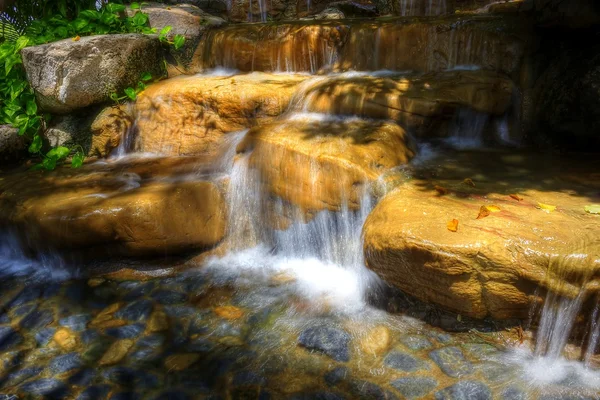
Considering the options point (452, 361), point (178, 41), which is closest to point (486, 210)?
point (452, 361)

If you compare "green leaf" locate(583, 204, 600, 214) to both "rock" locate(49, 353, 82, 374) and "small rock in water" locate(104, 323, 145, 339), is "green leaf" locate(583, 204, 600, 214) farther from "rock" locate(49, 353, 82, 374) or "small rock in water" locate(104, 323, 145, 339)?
"rock" locate(49, 353, 82, 374)

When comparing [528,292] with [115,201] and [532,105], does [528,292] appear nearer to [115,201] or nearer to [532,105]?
[532,105]

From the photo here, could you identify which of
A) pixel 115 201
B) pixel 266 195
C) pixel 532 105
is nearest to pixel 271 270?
pixel 266 195

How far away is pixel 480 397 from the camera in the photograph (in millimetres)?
2605

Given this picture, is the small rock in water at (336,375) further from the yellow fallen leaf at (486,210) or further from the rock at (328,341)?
the yellow fallen leaf at (486,210)

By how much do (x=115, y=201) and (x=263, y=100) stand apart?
1.97 meters

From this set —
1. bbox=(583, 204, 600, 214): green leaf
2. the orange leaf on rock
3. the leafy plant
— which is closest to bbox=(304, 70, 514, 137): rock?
the orange leaf on rock

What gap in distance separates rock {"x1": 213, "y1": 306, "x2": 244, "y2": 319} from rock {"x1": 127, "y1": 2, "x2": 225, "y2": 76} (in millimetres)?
4345

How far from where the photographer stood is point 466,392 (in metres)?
2.64

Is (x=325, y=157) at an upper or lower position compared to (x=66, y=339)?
upper

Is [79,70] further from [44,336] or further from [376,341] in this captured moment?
[376,341]

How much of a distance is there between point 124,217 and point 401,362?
261 centimetres

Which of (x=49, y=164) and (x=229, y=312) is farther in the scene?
(x=49, y=164)

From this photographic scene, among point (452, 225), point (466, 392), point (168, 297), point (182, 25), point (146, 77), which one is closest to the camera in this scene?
point (466, 392)
